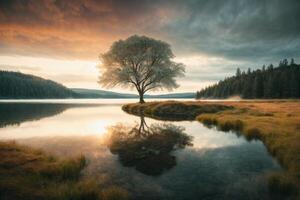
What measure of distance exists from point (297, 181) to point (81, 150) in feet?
37.8

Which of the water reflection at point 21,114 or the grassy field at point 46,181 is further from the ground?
Result: the grassy field at point 46,181

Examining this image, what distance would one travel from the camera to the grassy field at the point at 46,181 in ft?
23.2

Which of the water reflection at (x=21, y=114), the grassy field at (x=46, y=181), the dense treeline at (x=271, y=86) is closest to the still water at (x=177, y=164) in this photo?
the grassy field at (x=46, y=181)

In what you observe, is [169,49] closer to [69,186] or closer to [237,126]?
[237,126]

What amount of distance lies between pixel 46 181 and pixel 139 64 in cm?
4472

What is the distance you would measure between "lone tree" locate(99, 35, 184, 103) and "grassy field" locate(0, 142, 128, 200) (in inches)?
1512

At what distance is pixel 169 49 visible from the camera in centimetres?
4997

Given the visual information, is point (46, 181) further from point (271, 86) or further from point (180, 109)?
point (271, 86)

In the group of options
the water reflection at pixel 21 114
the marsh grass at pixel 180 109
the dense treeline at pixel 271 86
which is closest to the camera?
the water reflection at pixel 21 114

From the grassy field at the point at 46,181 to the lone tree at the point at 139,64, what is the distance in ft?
126

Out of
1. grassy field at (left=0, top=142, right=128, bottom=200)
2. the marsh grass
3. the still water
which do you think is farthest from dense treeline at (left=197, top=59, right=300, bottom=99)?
grassy field at (left=0, top=142, right=128, bottom=200)

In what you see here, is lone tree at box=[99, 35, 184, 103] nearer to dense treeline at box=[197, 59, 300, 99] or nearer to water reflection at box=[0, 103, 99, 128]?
water reflection at box=[0, 103, 99, 128]

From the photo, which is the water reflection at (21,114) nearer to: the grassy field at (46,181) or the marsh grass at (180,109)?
the grassy field at (46,181)

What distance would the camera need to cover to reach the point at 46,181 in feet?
27.1
